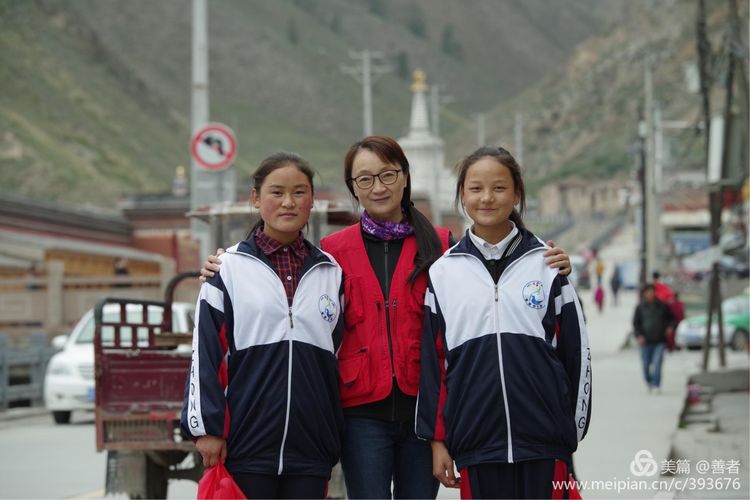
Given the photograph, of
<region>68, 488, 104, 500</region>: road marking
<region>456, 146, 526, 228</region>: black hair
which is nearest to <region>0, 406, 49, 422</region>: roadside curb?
<region>68, 488, 104, 500</region>: road marking

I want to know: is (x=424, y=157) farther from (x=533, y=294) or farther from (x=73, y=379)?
(x=533, y=294)

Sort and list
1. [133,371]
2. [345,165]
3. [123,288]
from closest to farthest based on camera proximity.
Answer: [345,165]
[133,371]
[123,288]

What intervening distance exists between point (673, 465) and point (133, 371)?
4.44m

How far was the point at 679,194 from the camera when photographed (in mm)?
110562

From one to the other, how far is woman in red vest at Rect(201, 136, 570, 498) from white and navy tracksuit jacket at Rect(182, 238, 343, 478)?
4.2 inches

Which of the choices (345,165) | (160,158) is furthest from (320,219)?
(160,158)

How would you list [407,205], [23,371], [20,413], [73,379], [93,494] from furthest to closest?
[23,371] → [20,413] → [73,379] → [93,494] → [407,205]

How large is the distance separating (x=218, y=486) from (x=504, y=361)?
3.86 feet

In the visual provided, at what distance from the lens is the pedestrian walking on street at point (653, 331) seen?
22484 mm

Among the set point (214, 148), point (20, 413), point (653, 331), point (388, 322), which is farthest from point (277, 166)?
point (653, 331)

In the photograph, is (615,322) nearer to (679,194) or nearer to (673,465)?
(673,465)

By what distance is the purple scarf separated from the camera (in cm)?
638

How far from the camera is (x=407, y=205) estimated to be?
6562 millimetres

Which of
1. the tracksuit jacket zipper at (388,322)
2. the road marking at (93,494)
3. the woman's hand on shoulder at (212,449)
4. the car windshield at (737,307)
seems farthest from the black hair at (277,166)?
the car windshield at (737,307)
